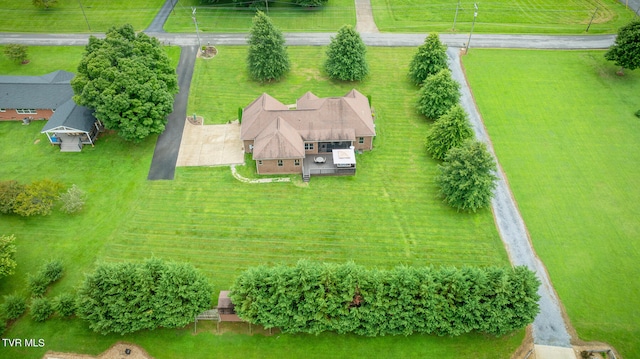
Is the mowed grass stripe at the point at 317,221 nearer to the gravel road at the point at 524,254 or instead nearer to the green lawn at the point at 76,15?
the gravel road at the point at 524,254

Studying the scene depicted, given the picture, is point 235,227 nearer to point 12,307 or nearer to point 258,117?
point 258,117

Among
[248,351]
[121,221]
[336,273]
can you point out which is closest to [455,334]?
[336,273]

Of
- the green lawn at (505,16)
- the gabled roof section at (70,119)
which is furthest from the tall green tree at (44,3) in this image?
the green lawn at (505,16)

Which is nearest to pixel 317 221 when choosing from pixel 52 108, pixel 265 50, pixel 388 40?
pixel 265 50

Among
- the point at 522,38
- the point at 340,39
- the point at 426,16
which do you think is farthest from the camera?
the point at 426,16

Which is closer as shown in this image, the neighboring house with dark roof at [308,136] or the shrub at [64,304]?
the shrub at [64,304]

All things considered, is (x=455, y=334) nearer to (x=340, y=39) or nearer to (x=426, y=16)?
(x=340, y=39)

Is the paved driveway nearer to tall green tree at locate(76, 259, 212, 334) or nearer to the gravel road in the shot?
tall green tree at locate(76, 259, 212, 334)
